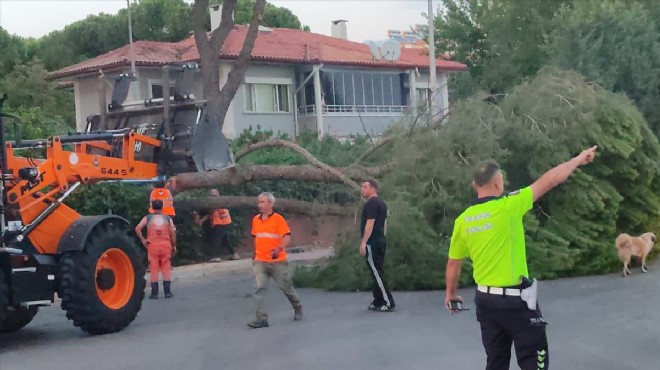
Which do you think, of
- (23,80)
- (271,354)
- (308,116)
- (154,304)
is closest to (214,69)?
(154,304)

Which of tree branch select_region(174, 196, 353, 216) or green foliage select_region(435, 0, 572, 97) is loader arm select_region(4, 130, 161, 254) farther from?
green foliage select_region(435, 0, 572, 97)

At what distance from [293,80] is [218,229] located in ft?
64.8

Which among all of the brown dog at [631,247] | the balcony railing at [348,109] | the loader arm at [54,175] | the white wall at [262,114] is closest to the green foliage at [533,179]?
the brown dog at [631,247]

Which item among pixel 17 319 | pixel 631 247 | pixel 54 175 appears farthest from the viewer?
pixel 631 247

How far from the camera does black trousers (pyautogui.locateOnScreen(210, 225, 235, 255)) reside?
2061 cm

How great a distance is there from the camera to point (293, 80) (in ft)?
129

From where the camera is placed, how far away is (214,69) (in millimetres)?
20906

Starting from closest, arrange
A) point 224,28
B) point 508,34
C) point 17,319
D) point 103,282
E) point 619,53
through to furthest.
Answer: point 103,282 < point 17,319 < point 224,28 < point 619,53 < point 508,34

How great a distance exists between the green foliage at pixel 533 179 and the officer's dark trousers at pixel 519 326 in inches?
287

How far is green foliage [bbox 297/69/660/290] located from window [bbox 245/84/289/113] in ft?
77.8

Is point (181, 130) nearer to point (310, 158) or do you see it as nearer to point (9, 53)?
point (310, 158)

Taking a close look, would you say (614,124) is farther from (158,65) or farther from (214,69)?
(158,65)

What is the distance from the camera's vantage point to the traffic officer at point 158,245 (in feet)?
47.4

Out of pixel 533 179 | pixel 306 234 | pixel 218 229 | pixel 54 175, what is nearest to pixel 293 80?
pixel 306 234
